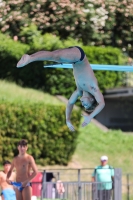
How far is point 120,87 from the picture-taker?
84.0ft

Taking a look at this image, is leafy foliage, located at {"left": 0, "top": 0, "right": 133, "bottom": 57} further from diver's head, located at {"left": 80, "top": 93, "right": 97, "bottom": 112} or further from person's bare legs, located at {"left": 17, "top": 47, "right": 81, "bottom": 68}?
person's bare legs, located at {"left": 17, "top": 47, "right": 81, "bottom": 68}

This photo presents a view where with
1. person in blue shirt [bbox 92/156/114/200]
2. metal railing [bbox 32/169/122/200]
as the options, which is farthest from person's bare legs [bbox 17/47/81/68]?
person in blue shirt [bbox 92/156/114/200]

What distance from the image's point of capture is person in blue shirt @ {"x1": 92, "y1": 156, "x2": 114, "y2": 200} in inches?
551

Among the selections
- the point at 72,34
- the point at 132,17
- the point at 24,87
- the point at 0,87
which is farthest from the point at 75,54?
the point at 132,17

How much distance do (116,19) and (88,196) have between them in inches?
627

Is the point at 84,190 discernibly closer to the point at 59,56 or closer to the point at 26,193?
the point at 26,193

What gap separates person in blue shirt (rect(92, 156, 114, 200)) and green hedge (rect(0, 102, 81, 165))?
16.3ft

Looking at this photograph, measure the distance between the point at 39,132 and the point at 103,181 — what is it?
18.3 feet

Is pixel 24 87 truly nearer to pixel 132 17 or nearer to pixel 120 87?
pixel 120 87

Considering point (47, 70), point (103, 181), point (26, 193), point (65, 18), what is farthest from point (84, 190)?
point (65, 18)

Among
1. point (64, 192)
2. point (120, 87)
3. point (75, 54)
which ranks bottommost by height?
point (120, 87)

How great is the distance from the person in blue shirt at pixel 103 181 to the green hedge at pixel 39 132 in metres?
4.96

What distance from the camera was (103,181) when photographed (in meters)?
14.4

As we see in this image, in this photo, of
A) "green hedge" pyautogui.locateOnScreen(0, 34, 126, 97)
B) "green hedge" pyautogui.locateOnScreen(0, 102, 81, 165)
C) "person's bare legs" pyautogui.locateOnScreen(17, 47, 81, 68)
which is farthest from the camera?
"green hedge" pyautogui.locateOnScreen(0, 34, 126, 97)
